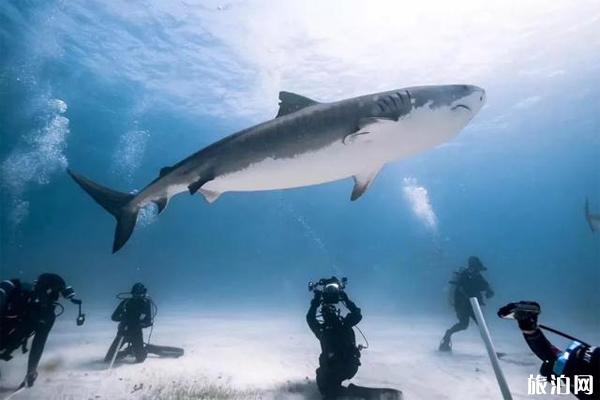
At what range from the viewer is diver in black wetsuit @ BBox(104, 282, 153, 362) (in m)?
9.06

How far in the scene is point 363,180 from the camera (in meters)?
5.54

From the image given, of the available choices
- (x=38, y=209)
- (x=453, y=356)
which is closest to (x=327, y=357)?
(x=453, y=356)

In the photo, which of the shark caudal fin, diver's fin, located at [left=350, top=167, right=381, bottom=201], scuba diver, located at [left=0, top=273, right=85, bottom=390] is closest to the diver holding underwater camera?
diver's fin, located at [left=350, top=167, right=381, bottom=201]

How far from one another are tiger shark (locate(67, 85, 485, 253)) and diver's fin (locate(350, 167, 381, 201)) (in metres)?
0.01

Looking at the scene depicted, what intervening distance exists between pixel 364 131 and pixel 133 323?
7880mm

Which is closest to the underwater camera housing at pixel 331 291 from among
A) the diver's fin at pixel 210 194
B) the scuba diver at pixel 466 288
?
the diver's fin at pixel 210 194

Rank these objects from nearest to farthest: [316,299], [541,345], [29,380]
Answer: [541,345] < [316,299] < [29,380]

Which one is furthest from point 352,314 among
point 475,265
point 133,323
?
point 475,265

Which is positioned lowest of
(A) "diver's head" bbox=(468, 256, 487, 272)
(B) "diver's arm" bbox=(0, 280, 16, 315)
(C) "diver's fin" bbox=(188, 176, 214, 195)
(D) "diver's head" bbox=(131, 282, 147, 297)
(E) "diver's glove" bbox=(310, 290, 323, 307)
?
(B) "diver's arm" bbox=(0, 280, 16, 315)

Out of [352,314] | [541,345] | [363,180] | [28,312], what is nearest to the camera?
[541,345]

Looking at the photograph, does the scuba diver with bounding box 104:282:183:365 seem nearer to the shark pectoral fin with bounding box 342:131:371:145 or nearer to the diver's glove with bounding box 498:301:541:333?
the shark pectoral fin with bounding box 342:131:371:145

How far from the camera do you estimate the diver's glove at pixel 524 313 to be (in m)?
2.47

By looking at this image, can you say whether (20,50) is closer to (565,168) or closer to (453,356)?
(453,356)

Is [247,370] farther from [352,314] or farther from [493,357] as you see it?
[493,357]
